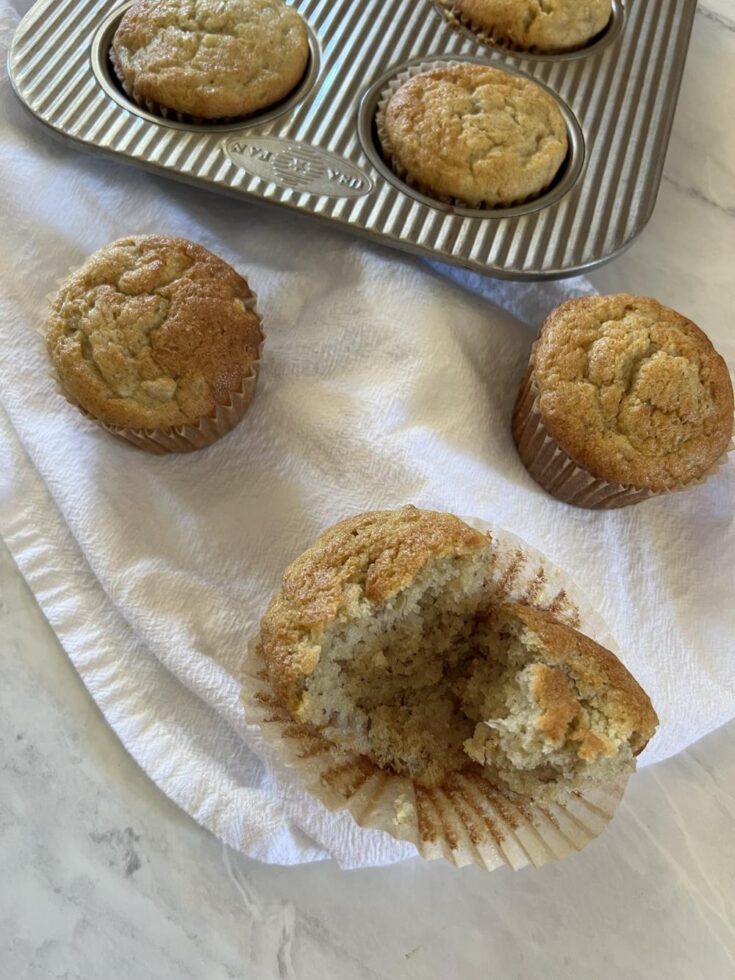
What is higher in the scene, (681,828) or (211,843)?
(681,828)

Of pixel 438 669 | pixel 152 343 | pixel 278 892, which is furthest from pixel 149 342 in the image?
pixel 278 892

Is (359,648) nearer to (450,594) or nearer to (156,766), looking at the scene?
(450,594)

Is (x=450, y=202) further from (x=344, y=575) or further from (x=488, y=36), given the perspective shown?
(x=344, y=575)

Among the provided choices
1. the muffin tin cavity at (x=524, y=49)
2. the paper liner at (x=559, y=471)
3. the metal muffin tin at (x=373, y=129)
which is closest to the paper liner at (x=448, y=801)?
the paper liner at (x=559, y=471)

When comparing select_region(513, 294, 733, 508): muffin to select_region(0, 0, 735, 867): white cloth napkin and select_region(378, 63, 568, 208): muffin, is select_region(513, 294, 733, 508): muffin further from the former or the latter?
select_region(378, 63, 568, 208): muffin

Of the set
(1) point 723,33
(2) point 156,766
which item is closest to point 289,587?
(2) point 156,766

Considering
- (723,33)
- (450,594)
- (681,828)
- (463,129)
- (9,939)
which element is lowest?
(9,939)

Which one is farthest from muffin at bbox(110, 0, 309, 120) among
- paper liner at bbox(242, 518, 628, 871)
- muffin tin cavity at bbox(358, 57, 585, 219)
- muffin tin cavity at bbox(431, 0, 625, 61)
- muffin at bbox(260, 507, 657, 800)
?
paper liner at bbox(242, 518, 628, 871)
